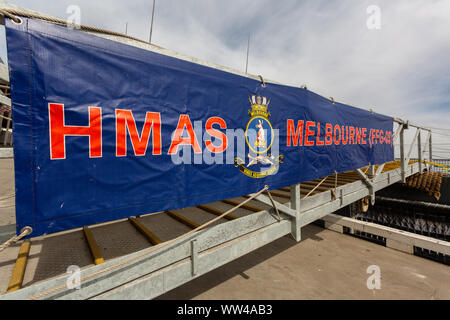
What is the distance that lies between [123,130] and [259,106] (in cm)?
220

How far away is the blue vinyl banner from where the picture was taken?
5.80 feet

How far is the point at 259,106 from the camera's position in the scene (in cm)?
349

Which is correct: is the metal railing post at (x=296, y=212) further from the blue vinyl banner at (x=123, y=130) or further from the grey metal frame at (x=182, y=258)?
the blue vinyl banner at (x=123, y=130)

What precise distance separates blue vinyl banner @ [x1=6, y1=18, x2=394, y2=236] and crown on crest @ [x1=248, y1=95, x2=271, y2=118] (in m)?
0.02

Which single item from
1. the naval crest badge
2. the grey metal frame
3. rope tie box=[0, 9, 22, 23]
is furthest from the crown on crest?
rope tie box=[0, 9, 22, 23]

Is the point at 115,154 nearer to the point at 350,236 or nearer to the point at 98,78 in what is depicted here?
the point at 98,78

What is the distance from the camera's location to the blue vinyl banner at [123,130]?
1.77 m

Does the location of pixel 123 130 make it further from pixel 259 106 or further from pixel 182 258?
pixel 259 106

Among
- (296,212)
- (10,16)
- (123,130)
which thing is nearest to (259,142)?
(296,212)

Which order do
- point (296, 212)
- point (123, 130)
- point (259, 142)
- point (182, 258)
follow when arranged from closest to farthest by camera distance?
point (123, 130) < point (182, 258) < point (259, 142) < point (296, 212)

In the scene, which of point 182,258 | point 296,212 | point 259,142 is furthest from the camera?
point 296,212

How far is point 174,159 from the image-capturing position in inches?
102

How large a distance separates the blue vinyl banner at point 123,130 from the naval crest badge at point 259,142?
0.02m
